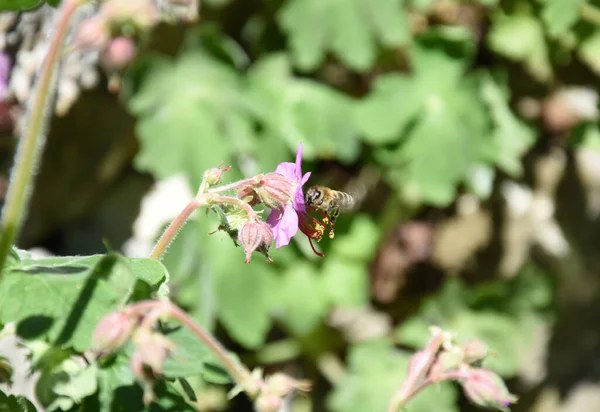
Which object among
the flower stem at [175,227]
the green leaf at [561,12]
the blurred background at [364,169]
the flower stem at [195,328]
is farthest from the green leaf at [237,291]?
the flower stem at [195,328]

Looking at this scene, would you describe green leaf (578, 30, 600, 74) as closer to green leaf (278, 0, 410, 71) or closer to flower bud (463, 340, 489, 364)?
green leaf (278, 0, 410, 71)

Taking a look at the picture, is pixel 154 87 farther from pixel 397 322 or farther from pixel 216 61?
pixel 397 322

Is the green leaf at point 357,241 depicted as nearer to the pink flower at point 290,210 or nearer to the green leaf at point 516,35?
the green leaf at point 516,35

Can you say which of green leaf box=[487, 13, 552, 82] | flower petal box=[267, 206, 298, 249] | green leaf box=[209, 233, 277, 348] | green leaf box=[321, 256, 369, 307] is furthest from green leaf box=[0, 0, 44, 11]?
green leaf box=[487, 13, 552, 82]

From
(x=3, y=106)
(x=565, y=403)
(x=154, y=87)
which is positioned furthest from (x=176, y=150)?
(x=565, y=403)

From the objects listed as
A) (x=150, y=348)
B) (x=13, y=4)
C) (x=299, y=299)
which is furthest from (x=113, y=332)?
(x=299, y=299)
